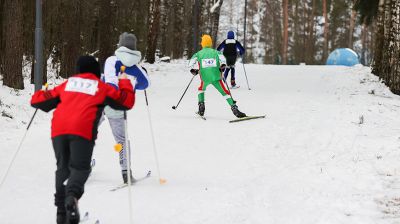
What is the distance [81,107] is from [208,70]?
6.88 metres

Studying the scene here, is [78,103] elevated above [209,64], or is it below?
Result: below

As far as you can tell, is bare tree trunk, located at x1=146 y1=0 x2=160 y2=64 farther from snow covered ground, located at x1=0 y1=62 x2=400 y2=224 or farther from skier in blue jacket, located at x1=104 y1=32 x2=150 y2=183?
skier in blue jacket, located at x1=104 y1=32 x2=150 y2=183

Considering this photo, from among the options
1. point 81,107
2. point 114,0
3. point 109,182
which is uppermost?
point 114,0

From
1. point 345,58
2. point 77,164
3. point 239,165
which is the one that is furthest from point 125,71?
point 345,58

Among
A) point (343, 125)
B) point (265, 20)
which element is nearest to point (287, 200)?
point (343, 125)

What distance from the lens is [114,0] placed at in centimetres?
2292

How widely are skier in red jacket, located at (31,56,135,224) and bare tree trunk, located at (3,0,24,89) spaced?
9.47 m

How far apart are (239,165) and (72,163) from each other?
3.75m

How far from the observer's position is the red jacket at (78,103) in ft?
15.1

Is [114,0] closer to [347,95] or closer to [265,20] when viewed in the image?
[347,95]

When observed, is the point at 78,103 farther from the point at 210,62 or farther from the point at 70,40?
the point at 70,40

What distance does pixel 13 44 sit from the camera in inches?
537

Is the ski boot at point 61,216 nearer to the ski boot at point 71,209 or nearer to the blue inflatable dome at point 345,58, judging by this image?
the ski boot at point 71,209

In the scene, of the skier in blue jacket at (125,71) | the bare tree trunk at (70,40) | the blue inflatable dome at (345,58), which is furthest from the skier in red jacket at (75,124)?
the blue inflatable dome at (345,58)
